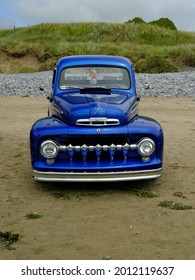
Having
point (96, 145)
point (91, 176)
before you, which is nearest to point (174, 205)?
point (91, 176)

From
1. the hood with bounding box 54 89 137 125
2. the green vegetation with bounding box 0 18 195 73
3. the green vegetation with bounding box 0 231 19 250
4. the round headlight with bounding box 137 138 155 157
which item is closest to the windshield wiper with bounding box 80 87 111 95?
the hood with bounding box 54 89 137 125

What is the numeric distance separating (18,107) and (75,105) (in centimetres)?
860

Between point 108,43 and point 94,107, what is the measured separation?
3270 centimetres

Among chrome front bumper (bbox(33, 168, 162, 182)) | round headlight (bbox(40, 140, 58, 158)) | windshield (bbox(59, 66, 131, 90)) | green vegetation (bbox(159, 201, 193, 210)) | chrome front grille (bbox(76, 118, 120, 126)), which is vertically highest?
windshield (bbox(59, 66, 131, 90))

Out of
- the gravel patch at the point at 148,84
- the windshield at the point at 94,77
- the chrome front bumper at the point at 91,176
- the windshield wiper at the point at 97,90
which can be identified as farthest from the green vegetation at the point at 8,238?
the gravel patch at the point at 148,84

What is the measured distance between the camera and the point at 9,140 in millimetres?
9281

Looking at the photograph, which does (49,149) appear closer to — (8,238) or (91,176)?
(91,176)

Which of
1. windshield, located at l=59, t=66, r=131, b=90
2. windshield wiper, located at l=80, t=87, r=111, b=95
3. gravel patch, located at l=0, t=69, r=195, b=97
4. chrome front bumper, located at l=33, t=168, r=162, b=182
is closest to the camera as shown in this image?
chrome front bumper, located at l=33, t=168, r=162, b=182

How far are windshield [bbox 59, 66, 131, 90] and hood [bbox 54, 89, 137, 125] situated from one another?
0.34m

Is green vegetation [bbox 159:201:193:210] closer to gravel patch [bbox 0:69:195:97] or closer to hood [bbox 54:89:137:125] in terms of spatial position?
hood [bbox 54:89:137:125]

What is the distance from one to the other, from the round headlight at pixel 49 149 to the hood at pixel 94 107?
1.15ft

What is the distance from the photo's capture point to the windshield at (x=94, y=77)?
705 cm

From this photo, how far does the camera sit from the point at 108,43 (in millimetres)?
37812

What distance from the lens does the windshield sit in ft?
23.1
